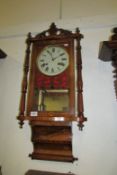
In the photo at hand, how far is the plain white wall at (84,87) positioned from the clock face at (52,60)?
199 mm

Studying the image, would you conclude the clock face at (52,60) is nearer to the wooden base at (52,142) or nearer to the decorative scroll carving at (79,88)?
the decorative scroll carving at (79,88)

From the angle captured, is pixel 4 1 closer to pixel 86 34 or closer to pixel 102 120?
pixel 86 34

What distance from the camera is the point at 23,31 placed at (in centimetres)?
187

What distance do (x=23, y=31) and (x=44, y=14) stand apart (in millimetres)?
313

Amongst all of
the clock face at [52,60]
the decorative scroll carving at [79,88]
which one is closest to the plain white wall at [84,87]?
the decorative scroll carving at [79,88]

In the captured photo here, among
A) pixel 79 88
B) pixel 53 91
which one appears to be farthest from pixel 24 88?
pixel 79 88

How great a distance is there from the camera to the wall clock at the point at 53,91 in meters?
1.51

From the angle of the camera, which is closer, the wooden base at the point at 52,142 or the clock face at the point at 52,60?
the wooden base at the point at 52,142

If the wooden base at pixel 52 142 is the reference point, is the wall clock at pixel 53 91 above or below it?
above

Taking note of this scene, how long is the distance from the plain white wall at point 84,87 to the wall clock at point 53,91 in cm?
7

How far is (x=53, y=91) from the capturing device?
1.62 metres

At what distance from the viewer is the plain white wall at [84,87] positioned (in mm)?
1467

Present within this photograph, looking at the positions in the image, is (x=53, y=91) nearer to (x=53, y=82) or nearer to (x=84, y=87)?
(x=53, y=82)

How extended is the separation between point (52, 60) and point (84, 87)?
41 cm
